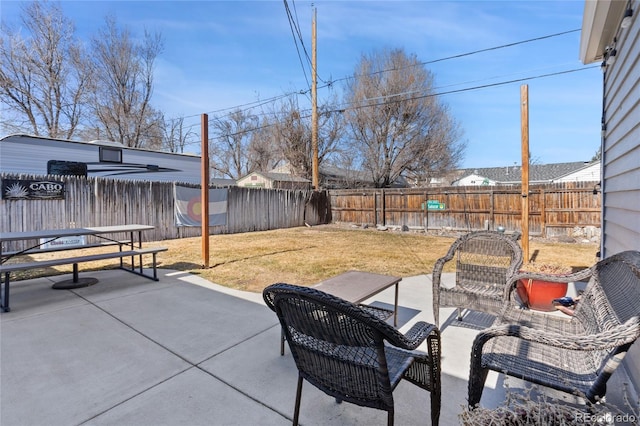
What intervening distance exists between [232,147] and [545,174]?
1152 inches

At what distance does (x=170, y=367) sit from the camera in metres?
2.36

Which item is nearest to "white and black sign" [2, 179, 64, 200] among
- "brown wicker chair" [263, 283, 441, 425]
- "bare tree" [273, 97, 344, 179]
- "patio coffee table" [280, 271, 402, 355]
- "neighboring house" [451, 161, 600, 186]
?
"patio coffee table" [280, 271, 402, 355]

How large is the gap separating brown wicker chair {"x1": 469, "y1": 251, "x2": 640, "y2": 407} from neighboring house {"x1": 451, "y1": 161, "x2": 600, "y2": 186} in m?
24.3

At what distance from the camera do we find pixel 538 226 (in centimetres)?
996

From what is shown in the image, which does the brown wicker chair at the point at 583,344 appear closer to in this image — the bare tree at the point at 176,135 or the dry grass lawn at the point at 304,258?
the dry grass lawn at the point at 304,258

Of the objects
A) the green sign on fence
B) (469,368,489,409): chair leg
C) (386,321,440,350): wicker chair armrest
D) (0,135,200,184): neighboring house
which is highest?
(0,135,200,184): neighboring house

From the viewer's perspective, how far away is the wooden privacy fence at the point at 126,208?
724 centimetres

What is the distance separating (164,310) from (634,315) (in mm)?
3908

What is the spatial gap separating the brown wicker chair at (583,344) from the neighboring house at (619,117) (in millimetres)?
543

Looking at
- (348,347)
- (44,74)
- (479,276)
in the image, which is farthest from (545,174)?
(44,74)

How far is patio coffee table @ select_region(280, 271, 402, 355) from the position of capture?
8.32 ft

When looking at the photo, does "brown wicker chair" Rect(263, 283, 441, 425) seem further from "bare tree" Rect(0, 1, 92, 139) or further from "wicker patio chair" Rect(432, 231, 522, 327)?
"bare tree" Rect(0, 1, 92, 139)

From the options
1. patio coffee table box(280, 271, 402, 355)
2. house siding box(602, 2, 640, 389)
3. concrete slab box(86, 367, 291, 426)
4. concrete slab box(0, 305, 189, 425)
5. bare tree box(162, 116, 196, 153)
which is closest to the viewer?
concrete slab box(86, 367, 291, 426)

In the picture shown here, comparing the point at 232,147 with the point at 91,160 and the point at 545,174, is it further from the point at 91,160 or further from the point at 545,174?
the point at 545,174
